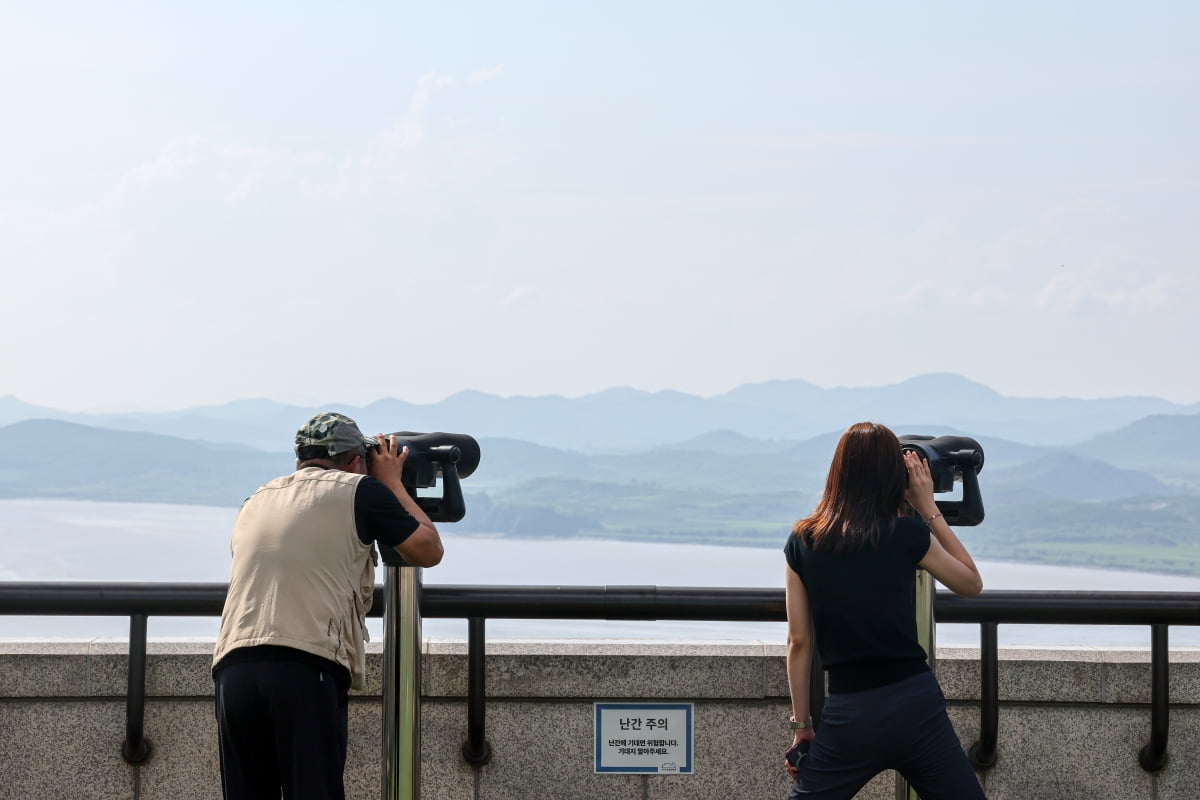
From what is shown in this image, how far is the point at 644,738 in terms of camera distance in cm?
538

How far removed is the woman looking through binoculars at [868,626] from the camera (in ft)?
13.0

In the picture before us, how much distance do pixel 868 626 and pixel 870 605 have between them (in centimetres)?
6

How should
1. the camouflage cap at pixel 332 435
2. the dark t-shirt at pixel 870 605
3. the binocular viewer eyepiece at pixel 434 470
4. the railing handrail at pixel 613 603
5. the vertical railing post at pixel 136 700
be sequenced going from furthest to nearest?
the vertical railing post at pixel 136 700 → the railing handrail at pixel 613 603 → the binocular viewer eyepiece at pixel 434 470 → the camouflage cap at pixel 332 435 → the dark t-shirt at pixel 870 605

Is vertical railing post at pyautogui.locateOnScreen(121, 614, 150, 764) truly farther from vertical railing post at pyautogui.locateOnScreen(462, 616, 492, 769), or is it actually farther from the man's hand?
the man's hand

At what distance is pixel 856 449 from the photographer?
13.4 feet

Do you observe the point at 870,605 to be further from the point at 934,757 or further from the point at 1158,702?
the point at 1158,702

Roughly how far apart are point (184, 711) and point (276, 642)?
1.59 metres

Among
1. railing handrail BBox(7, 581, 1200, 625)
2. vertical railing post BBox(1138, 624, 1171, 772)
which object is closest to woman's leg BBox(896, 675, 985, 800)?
railing handrail BBox(7, 581, 1200, 625)

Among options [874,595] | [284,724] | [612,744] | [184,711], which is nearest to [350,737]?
[184,711]

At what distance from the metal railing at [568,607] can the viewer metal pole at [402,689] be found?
187 millimetres

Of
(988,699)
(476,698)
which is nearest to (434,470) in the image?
(476,698)

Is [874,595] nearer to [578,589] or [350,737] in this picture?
[578,589]

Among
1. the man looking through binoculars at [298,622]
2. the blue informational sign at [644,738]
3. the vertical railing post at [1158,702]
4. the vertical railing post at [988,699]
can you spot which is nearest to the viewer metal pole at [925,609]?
the vertical railing post at [988,699]

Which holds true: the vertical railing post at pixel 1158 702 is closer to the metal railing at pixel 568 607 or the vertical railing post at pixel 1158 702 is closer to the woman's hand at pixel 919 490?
the metal railing at pixel 568 607
